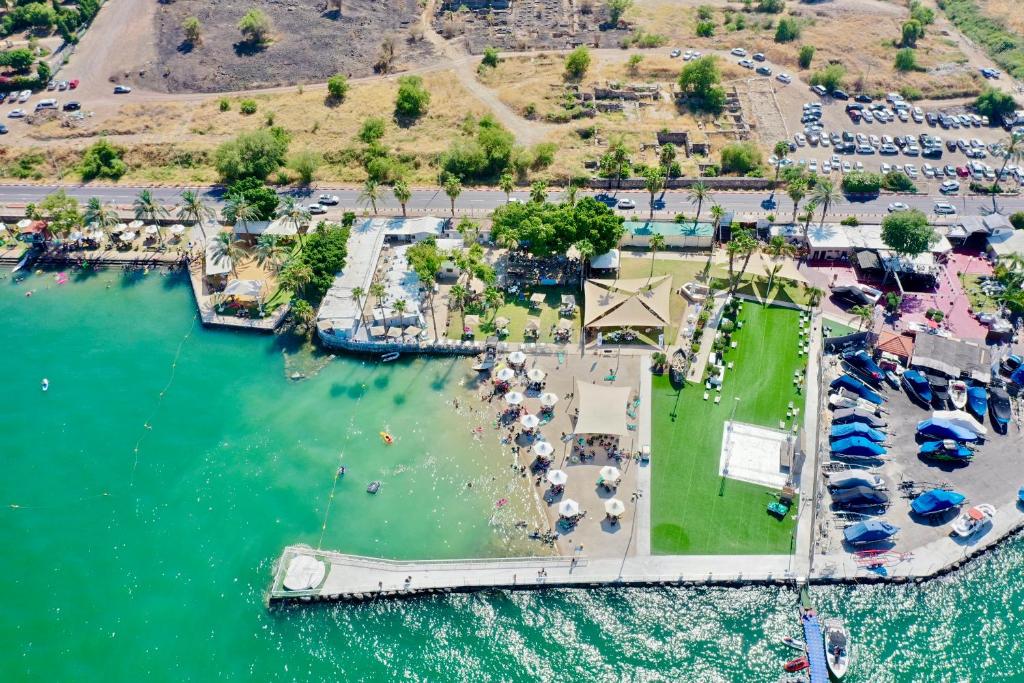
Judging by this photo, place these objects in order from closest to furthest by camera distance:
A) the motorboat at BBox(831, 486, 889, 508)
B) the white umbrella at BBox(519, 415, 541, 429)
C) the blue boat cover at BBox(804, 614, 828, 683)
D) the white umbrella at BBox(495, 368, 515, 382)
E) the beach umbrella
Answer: the blue boat cover at BBox(804, 614, 828, 683), the motorboat at BBox(831, 486, 889, 508), the beach umbrella, the white umbrella at BBox(519, 415, 541, 429), the white umbrella at BBox(495, 368, 515, 382)

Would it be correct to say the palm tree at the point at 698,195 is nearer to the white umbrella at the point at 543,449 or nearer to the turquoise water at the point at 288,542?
the turquoise water at the point at 288,542

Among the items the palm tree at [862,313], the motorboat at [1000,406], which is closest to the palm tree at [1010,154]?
the palm tree at [862,313]

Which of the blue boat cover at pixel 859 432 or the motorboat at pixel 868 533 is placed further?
the blue boat cover at pixel 859 432

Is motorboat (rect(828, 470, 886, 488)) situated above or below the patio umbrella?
above

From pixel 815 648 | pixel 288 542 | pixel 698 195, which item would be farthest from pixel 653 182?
pixel 288 542

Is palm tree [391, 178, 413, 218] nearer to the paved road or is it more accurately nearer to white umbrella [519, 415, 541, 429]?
the paved road

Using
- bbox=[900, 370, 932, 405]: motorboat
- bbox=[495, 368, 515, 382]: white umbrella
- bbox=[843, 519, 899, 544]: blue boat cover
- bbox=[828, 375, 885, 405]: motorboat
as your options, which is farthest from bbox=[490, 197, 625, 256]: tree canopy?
bbox=[843, 519, 899, 544]: blue boat cover

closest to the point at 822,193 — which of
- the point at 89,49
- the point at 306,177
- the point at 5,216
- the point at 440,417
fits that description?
the point at 440,417

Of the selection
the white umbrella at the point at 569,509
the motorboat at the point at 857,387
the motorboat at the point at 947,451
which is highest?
the motorboat at the point at 857,387
